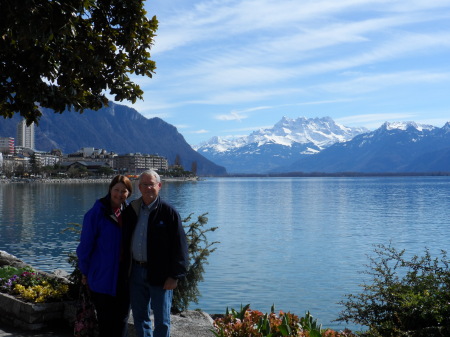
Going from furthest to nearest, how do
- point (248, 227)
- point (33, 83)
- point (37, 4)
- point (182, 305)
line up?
point (248, 227) → point (182, 305) → point (33, 83) → point (37, 4)

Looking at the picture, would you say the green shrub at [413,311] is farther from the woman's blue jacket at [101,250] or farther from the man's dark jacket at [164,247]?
the woman's blue jacket at [101,250]

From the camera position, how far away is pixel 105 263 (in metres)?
5.53

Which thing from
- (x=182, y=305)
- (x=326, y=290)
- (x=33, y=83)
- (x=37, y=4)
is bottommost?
(x=326, y=290)

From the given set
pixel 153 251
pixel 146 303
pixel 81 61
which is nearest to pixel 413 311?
pixel 153 251

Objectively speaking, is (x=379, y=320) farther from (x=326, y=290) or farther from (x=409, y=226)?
(x=409, y=226)

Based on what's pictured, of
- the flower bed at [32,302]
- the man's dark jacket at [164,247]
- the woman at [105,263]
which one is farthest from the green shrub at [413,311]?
the flower bed at [32,302]

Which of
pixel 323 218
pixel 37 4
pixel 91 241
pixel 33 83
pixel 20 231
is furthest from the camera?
pixel 323 218

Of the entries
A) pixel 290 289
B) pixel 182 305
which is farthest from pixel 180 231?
pixel 290 289

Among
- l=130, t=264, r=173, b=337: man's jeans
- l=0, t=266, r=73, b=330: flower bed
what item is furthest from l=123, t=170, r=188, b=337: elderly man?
l=0, t=266, r=73, b=330: flower bed

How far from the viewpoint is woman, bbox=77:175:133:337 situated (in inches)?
218

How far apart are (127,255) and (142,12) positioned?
342cm

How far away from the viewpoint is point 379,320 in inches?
226

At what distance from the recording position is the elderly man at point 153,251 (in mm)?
5418

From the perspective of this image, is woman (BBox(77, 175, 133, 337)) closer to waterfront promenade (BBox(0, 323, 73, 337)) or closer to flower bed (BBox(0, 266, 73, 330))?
waterfront promenade (BBox(0, 323, 73, 337))
